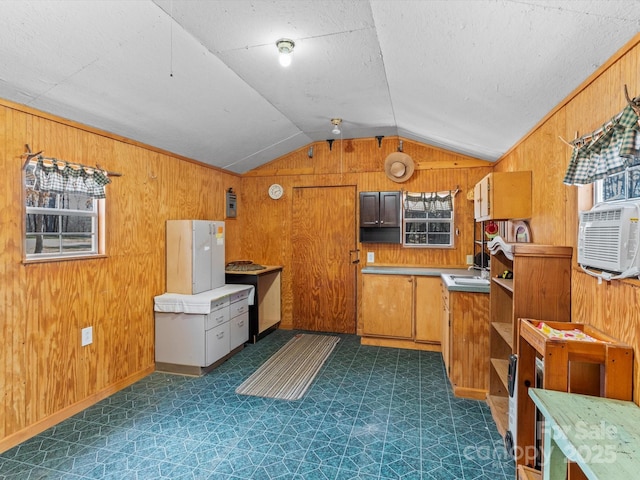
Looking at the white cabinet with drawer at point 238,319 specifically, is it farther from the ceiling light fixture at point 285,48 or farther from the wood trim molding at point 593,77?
the wood trim molding at point 593,77

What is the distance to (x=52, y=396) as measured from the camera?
253 centimetres

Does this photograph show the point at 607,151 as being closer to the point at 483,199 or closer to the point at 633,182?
the point at 633,182

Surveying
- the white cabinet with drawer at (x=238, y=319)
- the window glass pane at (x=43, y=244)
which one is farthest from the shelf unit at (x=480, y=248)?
the window glass pane at (x=43, y=244)

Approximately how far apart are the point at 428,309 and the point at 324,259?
1626 millimetres

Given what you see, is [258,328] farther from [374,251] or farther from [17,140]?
[17,140]

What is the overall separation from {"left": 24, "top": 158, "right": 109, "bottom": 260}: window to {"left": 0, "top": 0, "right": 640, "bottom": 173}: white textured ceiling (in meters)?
0.49

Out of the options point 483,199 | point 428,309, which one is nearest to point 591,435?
point 483,199

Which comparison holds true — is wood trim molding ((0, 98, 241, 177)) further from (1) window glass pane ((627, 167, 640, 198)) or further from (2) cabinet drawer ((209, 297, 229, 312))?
(1) window glass pane ((627, 167, 640, 198))

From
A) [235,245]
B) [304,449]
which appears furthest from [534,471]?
[235,245]

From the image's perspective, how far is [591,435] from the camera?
1.21 meters

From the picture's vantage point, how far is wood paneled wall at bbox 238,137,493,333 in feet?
14.6

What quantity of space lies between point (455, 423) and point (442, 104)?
2.57m

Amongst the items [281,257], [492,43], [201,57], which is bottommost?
[281,257]

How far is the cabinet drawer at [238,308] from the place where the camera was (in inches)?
152
